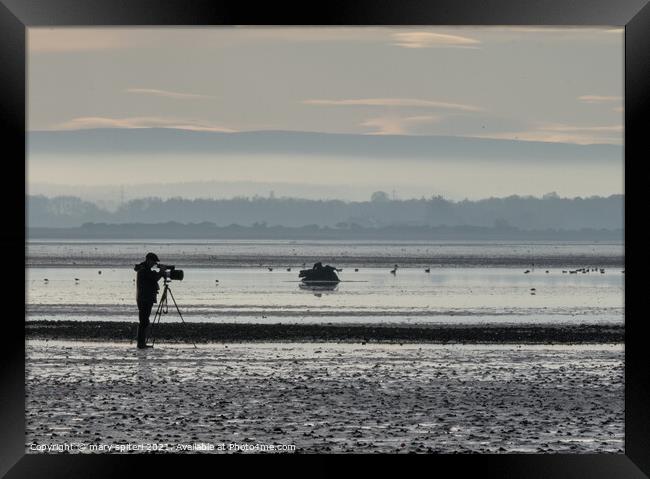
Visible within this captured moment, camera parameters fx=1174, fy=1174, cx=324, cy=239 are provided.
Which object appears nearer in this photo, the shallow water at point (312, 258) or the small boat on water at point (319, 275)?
the small boat on water at point (319, 275)

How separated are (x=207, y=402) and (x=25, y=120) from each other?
22.7 ft

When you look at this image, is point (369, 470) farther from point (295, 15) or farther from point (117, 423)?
point (117, 423)

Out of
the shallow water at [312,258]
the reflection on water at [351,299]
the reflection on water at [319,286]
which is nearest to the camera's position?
the reflection on water at [351,299]

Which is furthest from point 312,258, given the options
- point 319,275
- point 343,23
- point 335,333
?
point 343,23

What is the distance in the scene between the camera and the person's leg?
2109 cm

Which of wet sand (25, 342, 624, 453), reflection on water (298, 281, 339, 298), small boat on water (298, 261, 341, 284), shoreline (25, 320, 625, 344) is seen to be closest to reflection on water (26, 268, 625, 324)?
reflection on water (298, 281, 339, 298)

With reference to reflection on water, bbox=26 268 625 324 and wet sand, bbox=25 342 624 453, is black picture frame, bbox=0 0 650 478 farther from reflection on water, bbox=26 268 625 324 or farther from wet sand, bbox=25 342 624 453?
reflection on water, bbox=26 268 625 324

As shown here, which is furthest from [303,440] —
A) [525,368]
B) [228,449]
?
[525,368]

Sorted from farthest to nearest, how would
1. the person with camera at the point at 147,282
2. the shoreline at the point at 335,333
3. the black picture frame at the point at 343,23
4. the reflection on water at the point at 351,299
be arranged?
the reflection on water at the point at 351,299 < the shoreline at the point at 335,333 < the person with camera at the point at 147,282 < the black picture frame at the point at 343,23

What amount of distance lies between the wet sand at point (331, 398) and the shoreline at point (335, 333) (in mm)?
2172

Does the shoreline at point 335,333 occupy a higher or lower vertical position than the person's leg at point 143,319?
lower

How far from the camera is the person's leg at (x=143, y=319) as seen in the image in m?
21.1

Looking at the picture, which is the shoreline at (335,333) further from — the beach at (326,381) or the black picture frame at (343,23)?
the black picture frame at (343,23)

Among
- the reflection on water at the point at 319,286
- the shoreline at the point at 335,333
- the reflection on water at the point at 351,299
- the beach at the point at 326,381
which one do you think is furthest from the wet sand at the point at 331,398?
the reflection on water at the point at 319,286
